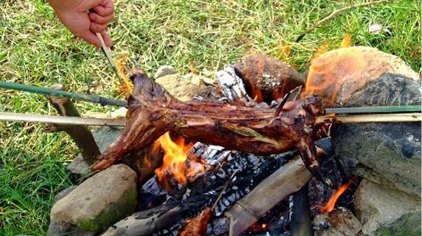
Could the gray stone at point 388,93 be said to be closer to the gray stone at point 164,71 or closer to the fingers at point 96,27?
the fingers at point 96,27

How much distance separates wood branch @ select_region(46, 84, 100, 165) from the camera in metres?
2.77

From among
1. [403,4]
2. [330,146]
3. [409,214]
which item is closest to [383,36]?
[403,4]

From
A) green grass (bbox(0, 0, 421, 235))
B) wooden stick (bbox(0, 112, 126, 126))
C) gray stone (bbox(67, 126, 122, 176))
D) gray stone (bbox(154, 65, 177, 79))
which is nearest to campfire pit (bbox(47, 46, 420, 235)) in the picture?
wooden stick (bbox(0, 112, 126, 126))

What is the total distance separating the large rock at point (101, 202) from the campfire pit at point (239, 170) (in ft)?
0.19

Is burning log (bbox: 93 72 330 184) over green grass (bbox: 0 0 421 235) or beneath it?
over

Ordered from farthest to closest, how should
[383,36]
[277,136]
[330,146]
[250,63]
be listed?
[383,36] → [250,63] → [330,146] → [277,136]

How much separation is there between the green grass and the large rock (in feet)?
2.15

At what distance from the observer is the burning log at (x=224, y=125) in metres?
2.43

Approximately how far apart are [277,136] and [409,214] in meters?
0.58

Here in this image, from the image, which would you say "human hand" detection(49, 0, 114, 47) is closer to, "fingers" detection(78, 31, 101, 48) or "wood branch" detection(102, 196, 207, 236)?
"fingers" detection(78, 31, 101, 48)

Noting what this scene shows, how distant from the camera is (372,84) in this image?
256cm

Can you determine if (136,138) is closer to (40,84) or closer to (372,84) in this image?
(372,84)

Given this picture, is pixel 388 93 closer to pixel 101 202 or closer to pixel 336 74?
pixel 336 74

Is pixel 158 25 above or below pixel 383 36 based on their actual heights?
above
